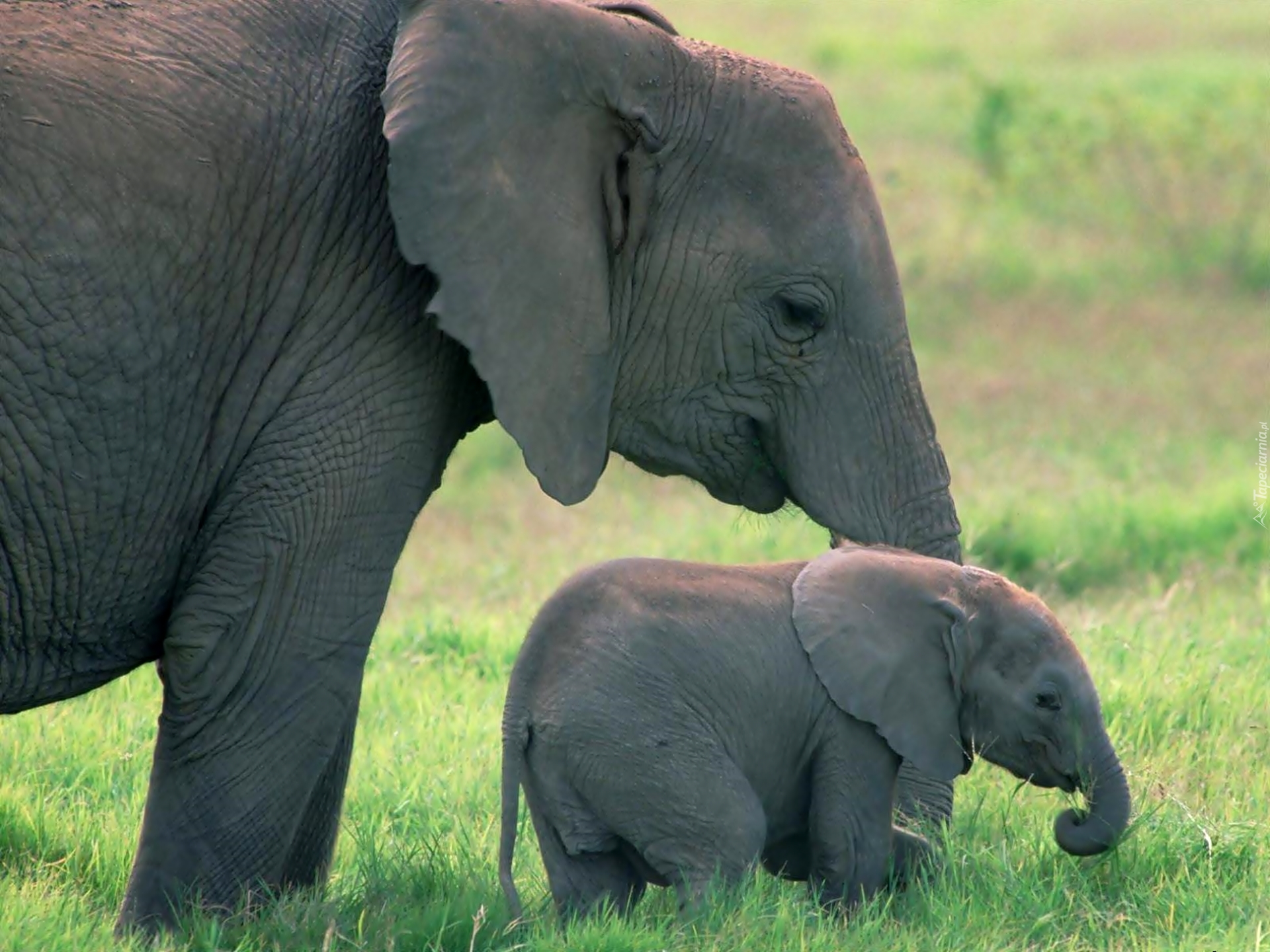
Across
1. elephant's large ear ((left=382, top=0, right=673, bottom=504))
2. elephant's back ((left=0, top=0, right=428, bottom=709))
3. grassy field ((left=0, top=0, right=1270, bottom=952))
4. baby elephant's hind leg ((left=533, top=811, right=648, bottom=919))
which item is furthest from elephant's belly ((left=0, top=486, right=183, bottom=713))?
baby elephant's hind leg ((left=533, top=811, right=648, bottom=919))

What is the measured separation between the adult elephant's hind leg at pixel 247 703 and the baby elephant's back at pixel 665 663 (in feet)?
1.44

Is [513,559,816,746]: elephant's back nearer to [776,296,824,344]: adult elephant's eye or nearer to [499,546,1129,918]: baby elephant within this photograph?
[499,546,1129,918]: baby elephant

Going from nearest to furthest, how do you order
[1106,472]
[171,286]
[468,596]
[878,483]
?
[171,286] → [878,483] → [468,596] → [1106,472]

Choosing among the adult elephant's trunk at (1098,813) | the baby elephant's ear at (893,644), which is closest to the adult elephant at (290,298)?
the baby elephant's ear at (893,644)

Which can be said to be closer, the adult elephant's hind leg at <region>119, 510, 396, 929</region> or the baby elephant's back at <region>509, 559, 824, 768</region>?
the adult elephant's hind leg at <region>119, 510, 396, 929</region>

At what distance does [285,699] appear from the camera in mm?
4086

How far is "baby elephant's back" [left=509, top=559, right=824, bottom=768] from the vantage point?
434cm

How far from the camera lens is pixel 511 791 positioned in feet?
14.3

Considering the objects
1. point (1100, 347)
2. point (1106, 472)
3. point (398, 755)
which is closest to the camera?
point (398, 755)

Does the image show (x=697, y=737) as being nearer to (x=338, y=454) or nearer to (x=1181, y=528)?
(x=338, y=454)

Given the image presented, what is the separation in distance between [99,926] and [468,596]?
4421 millimetres

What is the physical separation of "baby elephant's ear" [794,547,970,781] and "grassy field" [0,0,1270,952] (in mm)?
350

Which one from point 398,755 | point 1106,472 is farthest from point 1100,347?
point 398,755

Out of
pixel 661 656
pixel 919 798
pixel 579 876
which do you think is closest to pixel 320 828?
pixel 579 876
